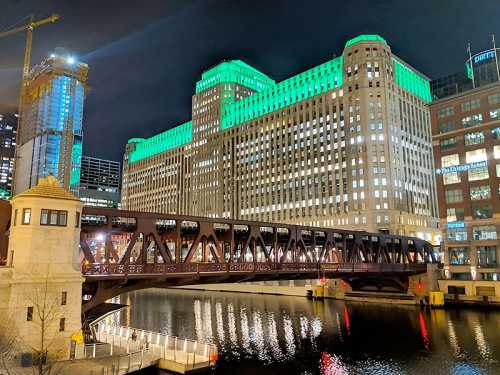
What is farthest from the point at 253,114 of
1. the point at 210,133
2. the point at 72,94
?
the point at 72,94

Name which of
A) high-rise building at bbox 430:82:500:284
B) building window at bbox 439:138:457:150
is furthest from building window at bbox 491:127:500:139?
building window at bbox 439:138:457:150

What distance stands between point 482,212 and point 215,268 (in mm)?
70637

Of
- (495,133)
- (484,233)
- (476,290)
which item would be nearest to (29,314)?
(476,290)

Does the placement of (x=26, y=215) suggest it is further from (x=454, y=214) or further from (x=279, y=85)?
(x=279, y=85)

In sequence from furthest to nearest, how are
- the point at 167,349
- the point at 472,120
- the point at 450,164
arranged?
1. the point at 450,164
2. the point at 472,120
3. the point at 167,349

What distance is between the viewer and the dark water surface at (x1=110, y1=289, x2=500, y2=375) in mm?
42062

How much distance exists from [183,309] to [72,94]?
129552 millimetres

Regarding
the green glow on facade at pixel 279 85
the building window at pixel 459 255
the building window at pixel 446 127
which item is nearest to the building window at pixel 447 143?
the building window at pixel 446 127

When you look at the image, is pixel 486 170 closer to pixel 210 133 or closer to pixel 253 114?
pixel 253 114

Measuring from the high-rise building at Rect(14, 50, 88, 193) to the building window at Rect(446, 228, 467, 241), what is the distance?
141 m

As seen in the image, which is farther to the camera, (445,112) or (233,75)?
(233,75)

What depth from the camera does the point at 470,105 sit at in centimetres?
9750

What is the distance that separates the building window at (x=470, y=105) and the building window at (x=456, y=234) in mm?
28174

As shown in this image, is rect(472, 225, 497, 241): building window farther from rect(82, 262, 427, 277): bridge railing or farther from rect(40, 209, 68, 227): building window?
rect(40, 209, 68, 227): building window
